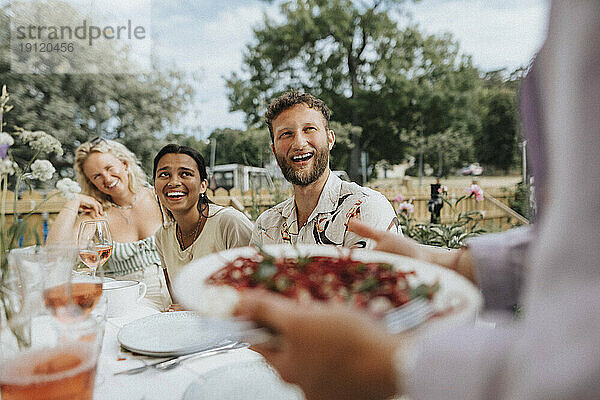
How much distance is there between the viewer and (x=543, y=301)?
383mm

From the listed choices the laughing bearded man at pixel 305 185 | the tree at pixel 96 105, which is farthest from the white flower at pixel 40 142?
the tree at pixel 96 105

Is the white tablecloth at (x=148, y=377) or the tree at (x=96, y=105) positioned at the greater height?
the tree at (x=96, y=105)

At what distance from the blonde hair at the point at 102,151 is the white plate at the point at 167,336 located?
1.92 m

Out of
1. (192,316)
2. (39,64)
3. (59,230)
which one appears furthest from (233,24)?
(192,316)

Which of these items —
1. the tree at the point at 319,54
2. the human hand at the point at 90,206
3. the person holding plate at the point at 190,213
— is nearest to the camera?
the person holding plate at the point at 190,213

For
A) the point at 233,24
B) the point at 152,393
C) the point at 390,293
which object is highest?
the point at 233,24

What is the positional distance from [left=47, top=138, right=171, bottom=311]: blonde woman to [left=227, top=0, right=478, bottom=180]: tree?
11.3 m

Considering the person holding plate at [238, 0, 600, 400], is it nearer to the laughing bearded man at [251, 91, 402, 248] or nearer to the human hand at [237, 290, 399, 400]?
the human hand at [237, 290, 399, 400]

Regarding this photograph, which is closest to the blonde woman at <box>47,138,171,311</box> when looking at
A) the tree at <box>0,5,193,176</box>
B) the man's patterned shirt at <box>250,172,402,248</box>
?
the man's patterned shirt at <box>250,172,402,248</box>

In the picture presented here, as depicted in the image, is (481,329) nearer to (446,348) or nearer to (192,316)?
(446,348)

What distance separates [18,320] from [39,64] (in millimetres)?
11563

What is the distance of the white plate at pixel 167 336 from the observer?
107 centimetres

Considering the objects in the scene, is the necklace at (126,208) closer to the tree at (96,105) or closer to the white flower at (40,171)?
the white flower at (40,171)

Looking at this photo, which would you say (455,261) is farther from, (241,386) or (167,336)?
(167,336)
